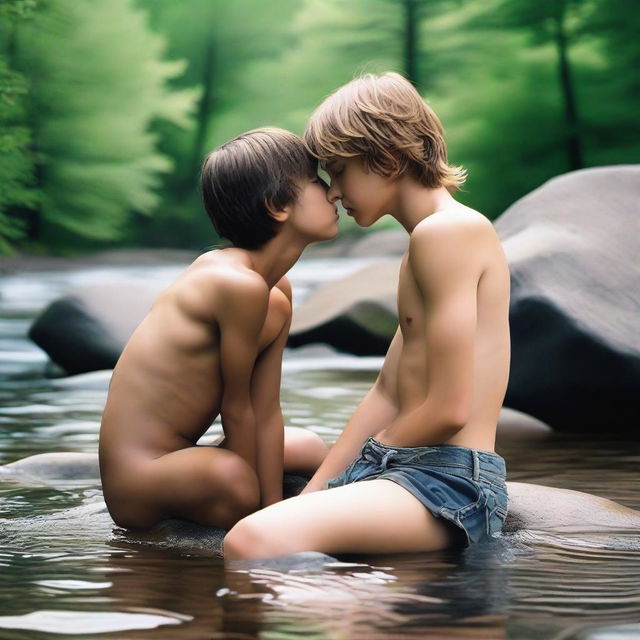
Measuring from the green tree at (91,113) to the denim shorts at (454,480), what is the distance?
23944 mm

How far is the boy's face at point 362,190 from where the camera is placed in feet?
11.5

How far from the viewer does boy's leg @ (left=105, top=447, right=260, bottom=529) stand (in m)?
3.53

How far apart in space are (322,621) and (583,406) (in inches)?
140

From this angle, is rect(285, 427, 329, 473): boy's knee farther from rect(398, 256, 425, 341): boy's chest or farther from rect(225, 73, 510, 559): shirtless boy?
rect(398, 256, 425, 341): boy's chest

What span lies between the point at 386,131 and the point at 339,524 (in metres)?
1.10

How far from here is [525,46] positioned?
1107 inches

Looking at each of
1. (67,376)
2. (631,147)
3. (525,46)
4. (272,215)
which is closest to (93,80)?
(525,46)

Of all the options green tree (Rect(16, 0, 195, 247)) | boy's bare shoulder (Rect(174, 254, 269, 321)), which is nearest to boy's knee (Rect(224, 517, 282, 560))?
boy's bare shoulder (Rect(174, 254, 269, 321))

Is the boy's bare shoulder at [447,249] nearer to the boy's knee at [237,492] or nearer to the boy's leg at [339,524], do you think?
the boy's leg at [339,524]

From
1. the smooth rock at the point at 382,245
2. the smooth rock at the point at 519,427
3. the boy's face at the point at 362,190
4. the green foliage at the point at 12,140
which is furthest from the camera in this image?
the smooth rock at the point at 382,245

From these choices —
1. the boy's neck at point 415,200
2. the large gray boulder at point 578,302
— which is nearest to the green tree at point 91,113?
the large gray boulder at point 578,302

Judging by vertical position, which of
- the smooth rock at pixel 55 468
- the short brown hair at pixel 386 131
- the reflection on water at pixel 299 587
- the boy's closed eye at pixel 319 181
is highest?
the short brown hair at pixel 386 131

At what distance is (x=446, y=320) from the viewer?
321cm

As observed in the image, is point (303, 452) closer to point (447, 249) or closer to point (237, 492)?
point (237, 492)
